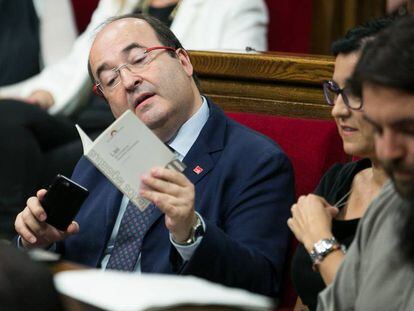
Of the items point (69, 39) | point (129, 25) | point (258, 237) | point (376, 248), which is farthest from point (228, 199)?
point (69, 39)

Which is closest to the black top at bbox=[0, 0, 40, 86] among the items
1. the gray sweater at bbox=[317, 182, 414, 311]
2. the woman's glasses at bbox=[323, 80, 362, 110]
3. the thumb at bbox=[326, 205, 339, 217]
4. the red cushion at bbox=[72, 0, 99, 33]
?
the red cushion at bbox=[72, 0, 99, 33]

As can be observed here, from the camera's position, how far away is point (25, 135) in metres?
3.13

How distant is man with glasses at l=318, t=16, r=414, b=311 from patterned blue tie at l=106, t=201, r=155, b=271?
0.58m

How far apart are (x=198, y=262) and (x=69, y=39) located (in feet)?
6.31

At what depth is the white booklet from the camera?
5.91 ft

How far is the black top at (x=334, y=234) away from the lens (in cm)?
179

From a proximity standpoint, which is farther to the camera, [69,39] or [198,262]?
[69,39]

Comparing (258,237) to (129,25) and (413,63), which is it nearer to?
(129,25)

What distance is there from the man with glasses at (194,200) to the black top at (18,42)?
1408 millimetres

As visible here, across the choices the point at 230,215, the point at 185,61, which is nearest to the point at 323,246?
the point at 230,215

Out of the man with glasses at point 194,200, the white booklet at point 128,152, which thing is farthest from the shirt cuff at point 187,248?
the white booklet at point 128,152

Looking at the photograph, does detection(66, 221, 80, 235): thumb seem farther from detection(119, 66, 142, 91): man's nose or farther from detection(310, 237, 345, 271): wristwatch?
detection(310, 237, 345, 271): wristwatch

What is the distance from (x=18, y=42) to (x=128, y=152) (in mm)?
1927

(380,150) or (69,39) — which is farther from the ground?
(380,150)
